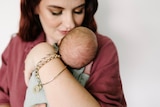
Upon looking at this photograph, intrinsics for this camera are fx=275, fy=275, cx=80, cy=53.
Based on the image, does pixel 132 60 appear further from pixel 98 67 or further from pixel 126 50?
pixel 98 67

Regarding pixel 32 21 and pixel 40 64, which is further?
pixel 32 21

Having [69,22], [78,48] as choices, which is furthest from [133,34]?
[78,48]

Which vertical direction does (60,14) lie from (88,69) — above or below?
above

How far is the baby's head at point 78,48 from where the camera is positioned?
89 centimetres

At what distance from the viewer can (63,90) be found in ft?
2.96

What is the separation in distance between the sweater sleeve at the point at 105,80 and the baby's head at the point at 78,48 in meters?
0.11

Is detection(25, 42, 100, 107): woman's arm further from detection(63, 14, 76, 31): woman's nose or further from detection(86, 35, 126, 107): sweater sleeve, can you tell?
detection(63, 14, 76, 31): woman's nose

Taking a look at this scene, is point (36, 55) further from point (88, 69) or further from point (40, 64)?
point (88, 69)

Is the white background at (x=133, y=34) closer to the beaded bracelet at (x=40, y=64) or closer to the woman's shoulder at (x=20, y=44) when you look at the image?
the woman's shoulder at (x=20, y=44)

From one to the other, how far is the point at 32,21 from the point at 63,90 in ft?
1.53

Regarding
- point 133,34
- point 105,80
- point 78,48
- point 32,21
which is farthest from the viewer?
point 133,34

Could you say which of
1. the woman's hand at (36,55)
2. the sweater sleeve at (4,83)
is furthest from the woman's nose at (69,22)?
the sweater sleeve at (4,83)

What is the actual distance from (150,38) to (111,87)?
591mm

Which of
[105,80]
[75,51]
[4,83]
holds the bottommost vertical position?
[4,83]
